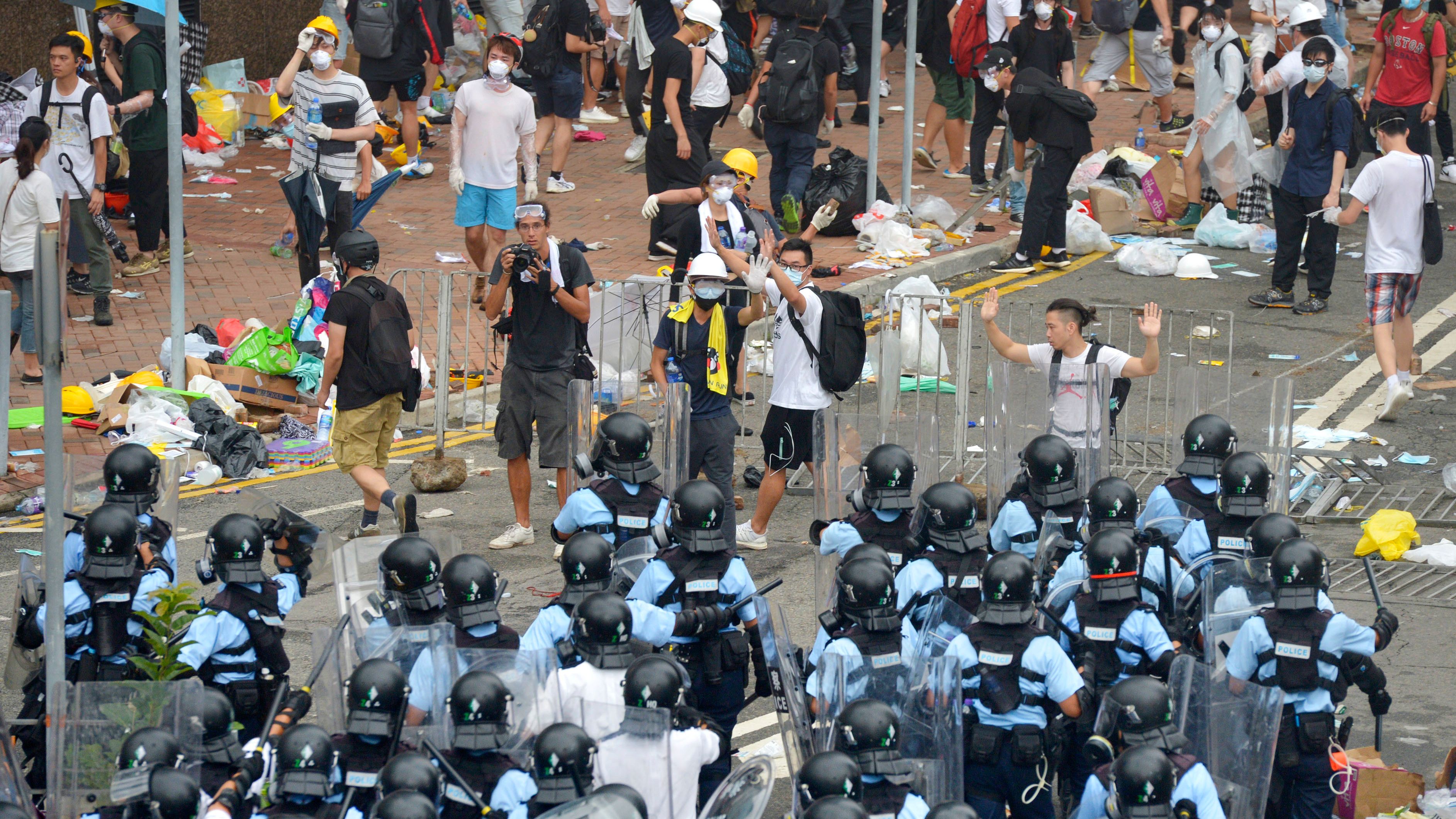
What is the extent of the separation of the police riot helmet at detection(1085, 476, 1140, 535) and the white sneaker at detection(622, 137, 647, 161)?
31.7ft

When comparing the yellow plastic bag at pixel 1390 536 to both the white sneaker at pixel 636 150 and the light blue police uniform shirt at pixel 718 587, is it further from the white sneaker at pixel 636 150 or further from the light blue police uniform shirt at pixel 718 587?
the white sneaker at pixel 636 150

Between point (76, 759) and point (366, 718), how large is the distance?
3.25ft

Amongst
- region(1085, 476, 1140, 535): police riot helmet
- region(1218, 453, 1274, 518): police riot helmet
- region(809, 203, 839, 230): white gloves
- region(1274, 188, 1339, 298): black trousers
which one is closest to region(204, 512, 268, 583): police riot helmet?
region(1085, 476, 1140, 535): police riot helmet

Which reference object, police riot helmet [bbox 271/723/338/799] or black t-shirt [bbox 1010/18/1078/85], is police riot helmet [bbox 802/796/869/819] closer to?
police riot helmet [bbox 271/723/338/799]

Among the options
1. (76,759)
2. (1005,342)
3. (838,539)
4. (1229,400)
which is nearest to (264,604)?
(76,759)

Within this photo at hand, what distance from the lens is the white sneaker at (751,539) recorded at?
30.1 ft

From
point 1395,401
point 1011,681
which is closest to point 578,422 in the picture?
point 1011,681

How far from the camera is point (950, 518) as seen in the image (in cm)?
650

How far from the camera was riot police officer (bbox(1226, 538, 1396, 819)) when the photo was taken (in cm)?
573

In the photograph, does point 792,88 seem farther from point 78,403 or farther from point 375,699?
point 375,699

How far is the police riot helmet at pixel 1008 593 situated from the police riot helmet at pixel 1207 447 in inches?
65.3

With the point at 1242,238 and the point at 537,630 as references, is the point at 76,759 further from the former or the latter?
the point at 1242,238

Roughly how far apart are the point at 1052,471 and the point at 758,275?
232 cm

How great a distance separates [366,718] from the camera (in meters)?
5.02
